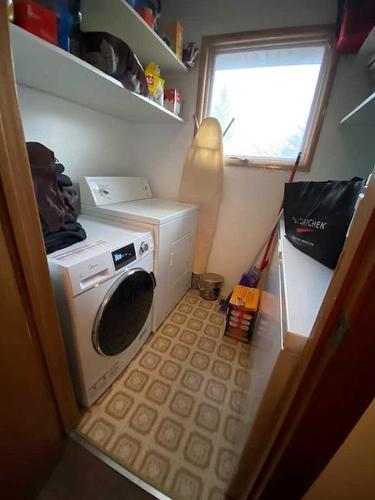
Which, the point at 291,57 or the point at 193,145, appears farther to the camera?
the point at 193,145

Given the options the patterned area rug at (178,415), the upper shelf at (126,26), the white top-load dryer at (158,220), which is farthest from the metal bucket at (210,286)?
the upper shelf at (126,26)

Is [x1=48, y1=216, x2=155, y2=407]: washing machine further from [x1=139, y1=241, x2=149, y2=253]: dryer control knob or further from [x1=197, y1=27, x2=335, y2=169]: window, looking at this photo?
[x1=197, y1=27, x2=335, y2=169]: window

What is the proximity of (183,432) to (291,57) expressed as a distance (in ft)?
8.69

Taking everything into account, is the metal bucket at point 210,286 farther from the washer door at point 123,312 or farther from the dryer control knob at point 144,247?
the dryer control knob at point 144,247

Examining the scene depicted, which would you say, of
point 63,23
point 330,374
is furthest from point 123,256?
point 63,23

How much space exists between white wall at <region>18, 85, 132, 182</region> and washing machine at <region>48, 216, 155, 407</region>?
0.58m

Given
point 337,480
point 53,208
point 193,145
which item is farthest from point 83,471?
point 193,145

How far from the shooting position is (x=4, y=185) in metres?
0.54

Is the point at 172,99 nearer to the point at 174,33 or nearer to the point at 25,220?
the point at 174,33

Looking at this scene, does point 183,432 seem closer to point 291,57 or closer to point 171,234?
point 171,234

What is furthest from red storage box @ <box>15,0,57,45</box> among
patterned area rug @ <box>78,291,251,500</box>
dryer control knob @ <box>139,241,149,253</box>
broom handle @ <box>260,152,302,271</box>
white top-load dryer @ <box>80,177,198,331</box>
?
patterned area rug @ <box>78,291,251,500</box>

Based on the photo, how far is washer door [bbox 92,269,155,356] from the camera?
3.38 ft

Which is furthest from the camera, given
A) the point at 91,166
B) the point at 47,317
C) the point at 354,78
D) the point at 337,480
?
the point at 91,166

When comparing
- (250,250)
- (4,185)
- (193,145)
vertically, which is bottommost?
(250,250)
